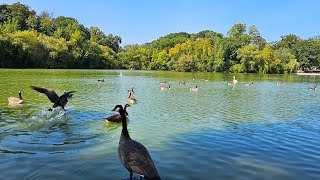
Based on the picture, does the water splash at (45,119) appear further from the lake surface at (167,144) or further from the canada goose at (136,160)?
the canada goose at (136,160)

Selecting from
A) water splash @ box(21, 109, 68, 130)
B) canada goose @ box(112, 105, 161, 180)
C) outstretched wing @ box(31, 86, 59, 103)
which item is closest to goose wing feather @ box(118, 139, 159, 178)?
canada goose @ box(112, 105, 161, 180)

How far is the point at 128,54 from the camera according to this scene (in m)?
136

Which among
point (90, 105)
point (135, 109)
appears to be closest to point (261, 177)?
point (135, 109)

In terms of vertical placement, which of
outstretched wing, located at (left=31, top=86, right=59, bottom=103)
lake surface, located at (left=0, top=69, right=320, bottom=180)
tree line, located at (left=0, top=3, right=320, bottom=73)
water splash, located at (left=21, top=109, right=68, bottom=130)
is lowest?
lake surface, located at (left=0, top=69, right=320, bottom=180)

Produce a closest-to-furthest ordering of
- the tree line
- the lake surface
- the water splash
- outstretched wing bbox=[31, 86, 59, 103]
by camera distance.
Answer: the lake surface, the water splash, outstretched wing bbox=[31, 86, 59, 103], the tree line

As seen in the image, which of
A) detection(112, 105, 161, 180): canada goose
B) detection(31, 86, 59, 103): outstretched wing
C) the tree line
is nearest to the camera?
detection(112, 105, 161, 180): canada goose

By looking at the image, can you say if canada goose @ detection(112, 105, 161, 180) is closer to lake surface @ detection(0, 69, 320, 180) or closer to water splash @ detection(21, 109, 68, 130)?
lake surface @ detection(0, 69, 320, 180)

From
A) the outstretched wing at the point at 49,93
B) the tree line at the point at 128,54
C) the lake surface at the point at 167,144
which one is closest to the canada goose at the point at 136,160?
the lake surface at the point at 167,144

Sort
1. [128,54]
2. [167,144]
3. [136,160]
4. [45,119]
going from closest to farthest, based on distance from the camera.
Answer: [136,160]
[167,144]
[45,119]
[128,54]

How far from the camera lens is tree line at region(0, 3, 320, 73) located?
276 ft

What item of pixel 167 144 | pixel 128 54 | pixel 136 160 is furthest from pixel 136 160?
pixel 128 54

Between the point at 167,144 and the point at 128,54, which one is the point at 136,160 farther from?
the point at 128,54

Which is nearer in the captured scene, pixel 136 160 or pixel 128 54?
pixel 136 160

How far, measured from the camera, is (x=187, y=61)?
112 m
